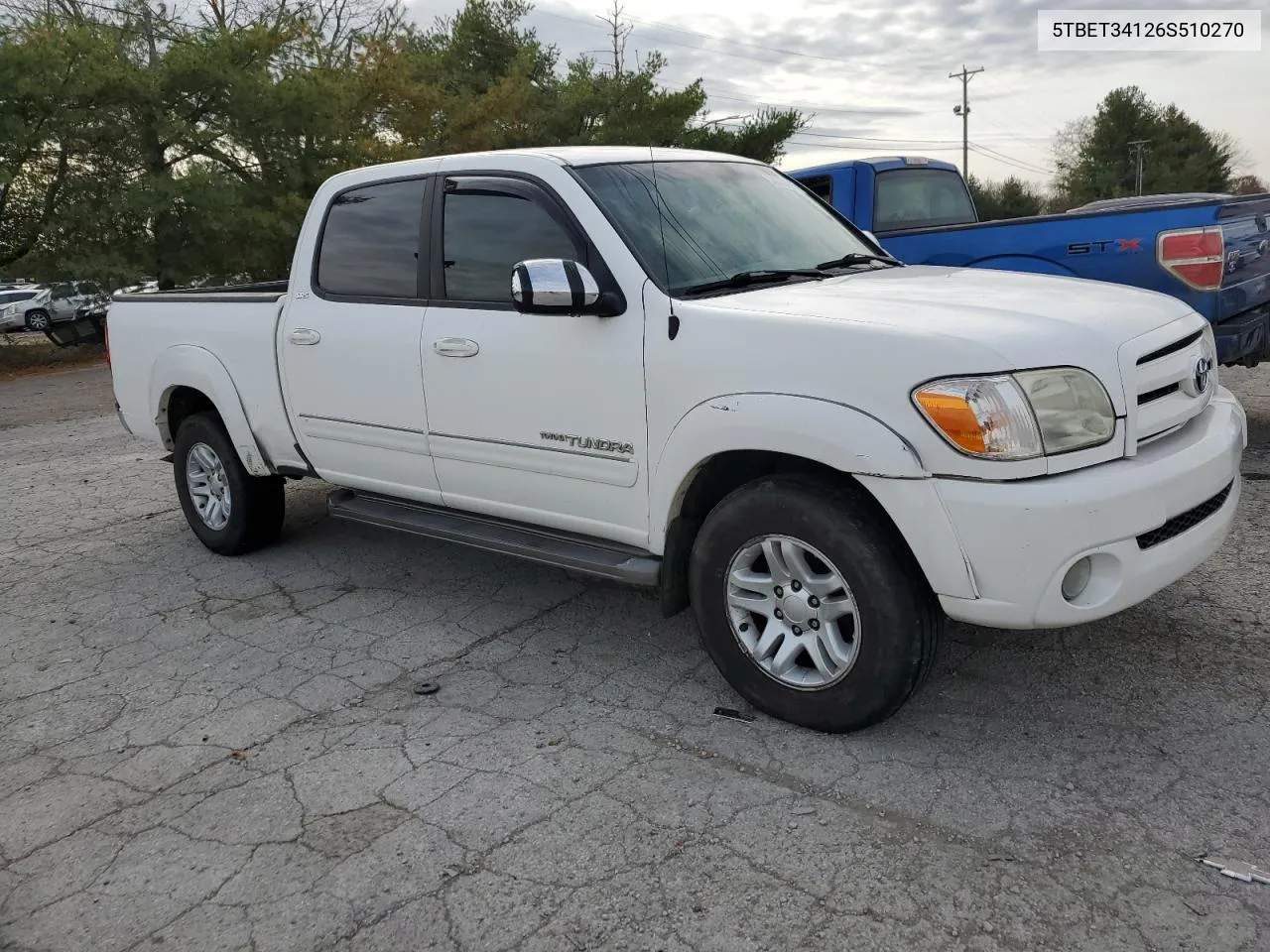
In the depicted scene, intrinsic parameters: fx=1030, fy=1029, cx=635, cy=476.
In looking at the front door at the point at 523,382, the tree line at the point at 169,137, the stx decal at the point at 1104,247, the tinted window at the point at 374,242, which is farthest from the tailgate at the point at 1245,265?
the tree line at the point at 169,137

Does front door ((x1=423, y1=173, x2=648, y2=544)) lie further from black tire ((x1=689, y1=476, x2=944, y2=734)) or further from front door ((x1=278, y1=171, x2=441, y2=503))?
black tire ((x1=689, y1=476, x2=944, y2=734))

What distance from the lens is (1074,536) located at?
2.78 metres

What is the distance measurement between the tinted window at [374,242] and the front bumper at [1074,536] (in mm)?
2591

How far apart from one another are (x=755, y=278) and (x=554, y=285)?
2.51ft

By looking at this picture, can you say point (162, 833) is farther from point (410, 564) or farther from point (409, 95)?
point (409, 95)

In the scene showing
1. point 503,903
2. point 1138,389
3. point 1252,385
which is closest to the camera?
point 503,903

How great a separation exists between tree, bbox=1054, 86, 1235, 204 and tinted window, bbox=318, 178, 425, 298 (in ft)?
229

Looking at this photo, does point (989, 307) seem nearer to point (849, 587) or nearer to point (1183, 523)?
point (1183, 523)

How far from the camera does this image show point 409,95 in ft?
75.0

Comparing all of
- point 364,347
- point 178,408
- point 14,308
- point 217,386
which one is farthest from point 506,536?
point 14,308

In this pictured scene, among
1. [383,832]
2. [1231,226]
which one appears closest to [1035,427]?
[383,832]

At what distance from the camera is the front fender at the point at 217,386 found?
17.3 ft

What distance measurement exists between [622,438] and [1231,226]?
4.30 m

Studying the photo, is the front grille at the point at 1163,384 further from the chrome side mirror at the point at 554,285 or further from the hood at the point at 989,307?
the chrome side mirror at the point at 554,285
